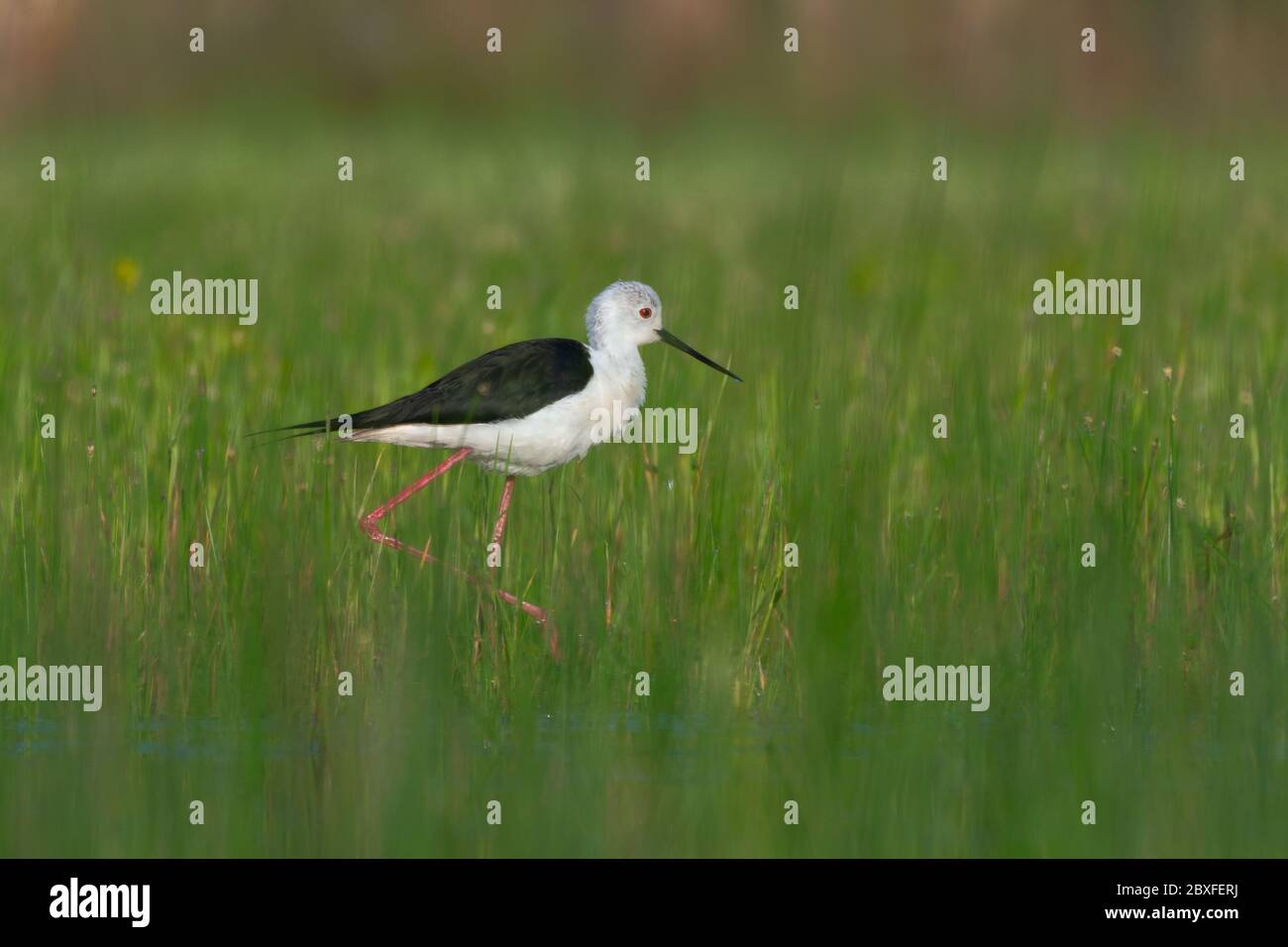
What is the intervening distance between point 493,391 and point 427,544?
4.07 feet

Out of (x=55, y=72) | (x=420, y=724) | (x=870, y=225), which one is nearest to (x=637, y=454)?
(x=420, y=724)

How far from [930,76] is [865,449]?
9.99m

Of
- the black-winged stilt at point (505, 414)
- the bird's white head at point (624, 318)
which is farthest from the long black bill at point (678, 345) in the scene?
the black-winged stilt at point (505, 414)

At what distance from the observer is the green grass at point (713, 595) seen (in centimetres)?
475

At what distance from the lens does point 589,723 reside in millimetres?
5539

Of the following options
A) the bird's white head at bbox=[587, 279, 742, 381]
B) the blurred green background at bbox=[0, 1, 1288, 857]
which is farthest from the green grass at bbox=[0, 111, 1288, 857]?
the bird's white head at bbox=[587, 279, 742, 381]

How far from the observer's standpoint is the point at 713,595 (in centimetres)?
634

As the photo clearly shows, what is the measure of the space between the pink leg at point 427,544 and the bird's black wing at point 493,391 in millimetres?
240

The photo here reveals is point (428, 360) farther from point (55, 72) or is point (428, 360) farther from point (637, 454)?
point (55, 72)

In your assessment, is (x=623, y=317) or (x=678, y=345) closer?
(x=623, y=317)

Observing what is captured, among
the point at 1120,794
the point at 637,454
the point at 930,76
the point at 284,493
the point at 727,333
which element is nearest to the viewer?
the point at 1120,794

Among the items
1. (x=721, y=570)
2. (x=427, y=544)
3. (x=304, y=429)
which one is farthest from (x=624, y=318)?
(x=427, y=544)

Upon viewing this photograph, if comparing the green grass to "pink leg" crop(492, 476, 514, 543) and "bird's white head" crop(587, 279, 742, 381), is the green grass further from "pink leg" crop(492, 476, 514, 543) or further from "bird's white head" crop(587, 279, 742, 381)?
"bird's white head" crop(587, 279, 742, 381)

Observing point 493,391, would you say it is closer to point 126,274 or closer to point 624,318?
point 624,318
